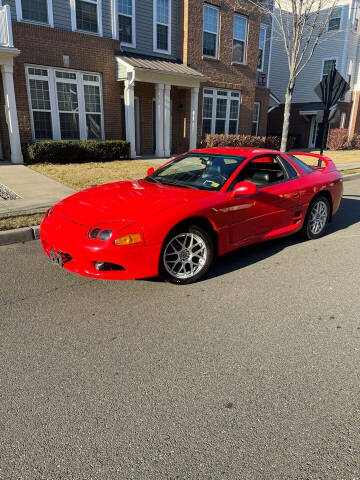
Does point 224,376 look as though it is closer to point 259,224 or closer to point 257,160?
point 259,224

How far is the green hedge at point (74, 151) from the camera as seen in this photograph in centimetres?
1236

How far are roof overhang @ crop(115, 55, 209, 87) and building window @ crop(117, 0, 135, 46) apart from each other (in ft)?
3.00

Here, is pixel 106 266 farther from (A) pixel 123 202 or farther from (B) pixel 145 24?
(B) pixel 145 24

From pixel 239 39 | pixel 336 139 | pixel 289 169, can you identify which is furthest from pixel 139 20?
pixel 336 139

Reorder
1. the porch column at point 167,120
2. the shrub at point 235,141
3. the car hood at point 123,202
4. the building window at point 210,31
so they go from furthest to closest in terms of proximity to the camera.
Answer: the shrub at point 235,141, the building window at point 210,31, the porch column at point 167,120, the car hood at point 123,202

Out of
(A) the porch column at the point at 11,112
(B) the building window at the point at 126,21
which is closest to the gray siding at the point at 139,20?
(B) the building window at the point at 126,21

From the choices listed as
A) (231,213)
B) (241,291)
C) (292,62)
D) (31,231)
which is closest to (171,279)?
(241,291)

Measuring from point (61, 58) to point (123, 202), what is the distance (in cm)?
1163

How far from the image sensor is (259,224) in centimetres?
488

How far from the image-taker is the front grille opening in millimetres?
3738

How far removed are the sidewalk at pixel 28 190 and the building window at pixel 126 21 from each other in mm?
7586

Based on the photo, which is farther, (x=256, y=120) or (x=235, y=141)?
(x=256, y=120)

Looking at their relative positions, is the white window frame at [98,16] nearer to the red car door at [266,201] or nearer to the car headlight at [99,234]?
the red car door at [266,201]

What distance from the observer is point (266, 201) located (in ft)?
16.2
